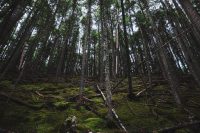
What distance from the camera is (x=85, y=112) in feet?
29.1

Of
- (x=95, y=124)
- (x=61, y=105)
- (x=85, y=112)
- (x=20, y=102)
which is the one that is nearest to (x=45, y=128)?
(x=95, y=124)

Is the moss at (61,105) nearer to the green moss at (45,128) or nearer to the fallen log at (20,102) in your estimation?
the fallen log at (20,102)

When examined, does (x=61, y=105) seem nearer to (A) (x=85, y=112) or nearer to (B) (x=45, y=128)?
(A) (x=85, y=112)

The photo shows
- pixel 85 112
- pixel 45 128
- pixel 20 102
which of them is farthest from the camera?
pixel 20 102

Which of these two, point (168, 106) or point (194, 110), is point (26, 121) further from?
point (194, 110)

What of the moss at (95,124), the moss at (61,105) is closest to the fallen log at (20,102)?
the moss at (61,105)

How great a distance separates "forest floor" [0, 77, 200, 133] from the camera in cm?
699

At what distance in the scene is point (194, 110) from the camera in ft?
31.8

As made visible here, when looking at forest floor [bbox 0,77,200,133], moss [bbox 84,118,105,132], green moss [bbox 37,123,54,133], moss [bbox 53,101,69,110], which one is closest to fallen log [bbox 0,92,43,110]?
forest floor [bbox 0,77,200,133]

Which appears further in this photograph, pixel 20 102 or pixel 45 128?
pixel 20 102

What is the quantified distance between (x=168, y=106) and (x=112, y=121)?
4.03 meters

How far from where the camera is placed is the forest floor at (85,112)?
699 cm

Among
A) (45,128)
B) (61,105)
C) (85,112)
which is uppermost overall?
(61,105)

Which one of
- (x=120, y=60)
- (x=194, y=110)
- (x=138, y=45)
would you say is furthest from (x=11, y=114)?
(x=138, y=45)
